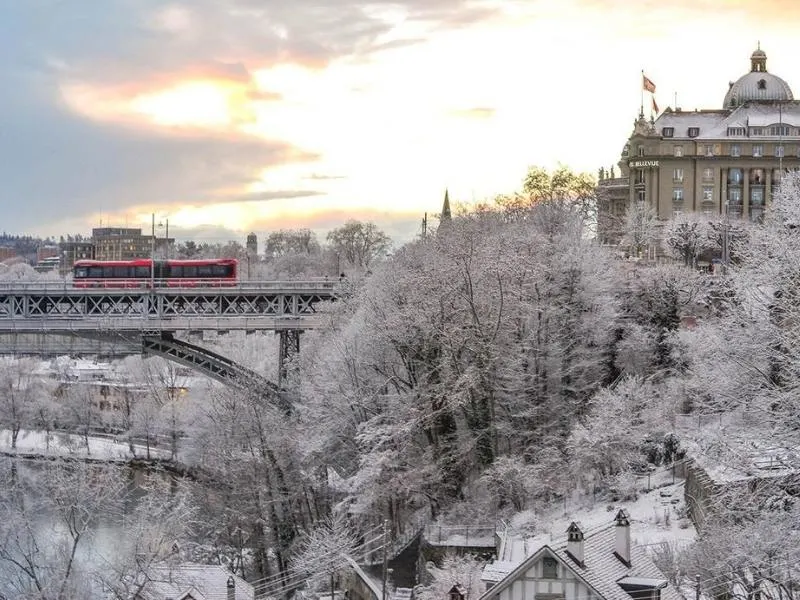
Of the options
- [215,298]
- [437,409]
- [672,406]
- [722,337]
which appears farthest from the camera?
[215,298]

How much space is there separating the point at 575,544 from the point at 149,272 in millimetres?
46818

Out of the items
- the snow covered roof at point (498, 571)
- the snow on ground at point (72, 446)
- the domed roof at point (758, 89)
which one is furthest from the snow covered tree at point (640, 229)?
the snow covered roof at point (498, 571)

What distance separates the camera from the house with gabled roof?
25.9 metres

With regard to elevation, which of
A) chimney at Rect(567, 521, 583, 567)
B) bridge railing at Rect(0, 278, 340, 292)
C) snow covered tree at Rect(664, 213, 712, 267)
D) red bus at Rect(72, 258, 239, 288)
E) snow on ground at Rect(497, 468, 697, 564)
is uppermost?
snow covered tree at Rect(664, 213, 712, 267)

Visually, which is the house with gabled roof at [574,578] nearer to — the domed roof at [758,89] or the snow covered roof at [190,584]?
the snow covered roof at [190,584]

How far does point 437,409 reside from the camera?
4575cm

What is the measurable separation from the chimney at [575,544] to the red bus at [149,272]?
43.3 metres

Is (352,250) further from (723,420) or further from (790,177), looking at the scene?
(723,420)

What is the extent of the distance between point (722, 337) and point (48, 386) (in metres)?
72.4

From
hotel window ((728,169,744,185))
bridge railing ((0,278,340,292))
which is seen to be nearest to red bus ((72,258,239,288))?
bridge railing ((0,278,340,292))

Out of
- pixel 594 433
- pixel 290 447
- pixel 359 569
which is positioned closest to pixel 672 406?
pixel 594 433

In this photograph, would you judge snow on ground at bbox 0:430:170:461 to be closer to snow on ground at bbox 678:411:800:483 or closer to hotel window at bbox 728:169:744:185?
hotel window at bbox 728:169:744:185

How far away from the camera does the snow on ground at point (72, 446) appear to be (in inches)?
3081

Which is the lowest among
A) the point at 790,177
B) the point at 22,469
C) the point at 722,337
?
the point at 22,469
